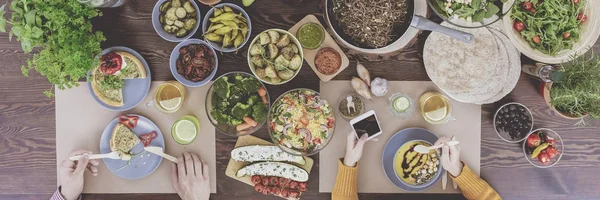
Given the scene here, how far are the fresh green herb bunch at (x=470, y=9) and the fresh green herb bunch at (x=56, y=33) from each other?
3.90 feet

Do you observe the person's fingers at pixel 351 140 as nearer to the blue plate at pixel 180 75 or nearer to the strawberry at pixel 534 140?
the blue plate at pixel 180 75

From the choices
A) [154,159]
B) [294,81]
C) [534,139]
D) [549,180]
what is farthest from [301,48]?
[549,180]

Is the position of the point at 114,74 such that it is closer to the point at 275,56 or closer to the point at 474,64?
the point at 275,56

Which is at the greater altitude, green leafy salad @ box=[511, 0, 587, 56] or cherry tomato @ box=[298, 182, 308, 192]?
green leafy salad @ box=[511, 0, 587, 56]

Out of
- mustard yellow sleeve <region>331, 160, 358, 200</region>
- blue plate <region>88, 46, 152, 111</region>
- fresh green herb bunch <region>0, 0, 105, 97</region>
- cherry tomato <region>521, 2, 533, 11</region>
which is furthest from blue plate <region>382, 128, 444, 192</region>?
fresh green herb bunch <region>0, 0, 105, 97</region>

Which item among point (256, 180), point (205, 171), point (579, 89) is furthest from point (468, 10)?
point (205, 171)

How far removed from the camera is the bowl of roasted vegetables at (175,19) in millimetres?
1684

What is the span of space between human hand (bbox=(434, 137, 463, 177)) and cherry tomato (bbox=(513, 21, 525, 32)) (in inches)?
18.1

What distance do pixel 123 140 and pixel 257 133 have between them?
508 mm

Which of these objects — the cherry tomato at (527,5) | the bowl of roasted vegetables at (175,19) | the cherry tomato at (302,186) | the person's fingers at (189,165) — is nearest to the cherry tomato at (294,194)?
the cherry tomato at (302,186)

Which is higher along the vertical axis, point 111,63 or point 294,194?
point 111,63

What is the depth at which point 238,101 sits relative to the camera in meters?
1.72

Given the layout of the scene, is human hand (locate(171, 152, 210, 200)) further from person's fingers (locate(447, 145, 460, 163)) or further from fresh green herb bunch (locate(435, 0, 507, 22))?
fresh green herb bunch (locate(435, 0, 507, 22))

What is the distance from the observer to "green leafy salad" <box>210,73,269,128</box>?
1705 millimetres
